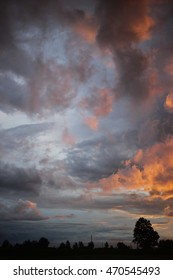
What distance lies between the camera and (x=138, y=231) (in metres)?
80.8

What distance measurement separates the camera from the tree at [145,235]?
78875 millimetres

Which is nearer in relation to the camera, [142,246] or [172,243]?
[142,246]

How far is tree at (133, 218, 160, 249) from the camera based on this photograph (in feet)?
259

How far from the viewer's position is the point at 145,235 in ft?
261
